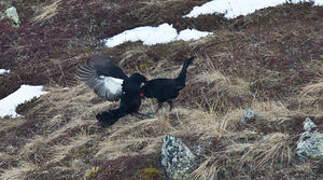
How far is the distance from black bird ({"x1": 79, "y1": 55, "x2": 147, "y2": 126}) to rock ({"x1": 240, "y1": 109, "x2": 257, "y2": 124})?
2047 millimetres

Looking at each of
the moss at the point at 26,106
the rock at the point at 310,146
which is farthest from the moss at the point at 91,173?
the moss at the point at 26,106

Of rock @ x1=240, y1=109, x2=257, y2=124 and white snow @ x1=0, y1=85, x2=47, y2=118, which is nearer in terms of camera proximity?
rock @ x1=240, y1=109, x2=257, y2=124

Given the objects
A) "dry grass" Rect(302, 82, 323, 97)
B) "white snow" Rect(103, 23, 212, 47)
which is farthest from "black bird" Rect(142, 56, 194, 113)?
"white snow" Rect(103, 23, 212, 47)

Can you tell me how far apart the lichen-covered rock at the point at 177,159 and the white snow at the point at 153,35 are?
6357 mm

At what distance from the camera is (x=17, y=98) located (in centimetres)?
1064

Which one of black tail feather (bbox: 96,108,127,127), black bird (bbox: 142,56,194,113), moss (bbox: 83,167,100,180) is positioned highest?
black bird (bbox: 142,56,194,113)

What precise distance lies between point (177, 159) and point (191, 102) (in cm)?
258

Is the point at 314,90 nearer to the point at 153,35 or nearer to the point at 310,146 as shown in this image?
the point at 310,146

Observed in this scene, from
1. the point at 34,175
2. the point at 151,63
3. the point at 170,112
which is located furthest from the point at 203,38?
the point at 34,175

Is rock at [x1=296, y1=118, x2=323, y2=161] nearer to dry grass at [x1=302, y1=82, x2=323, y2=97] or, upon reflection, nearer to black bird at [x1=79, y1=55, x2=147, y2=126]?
dry grass at [x1=302, y1=82, x2=323, y2=97]

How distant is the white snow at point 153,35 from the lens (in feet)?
39.6

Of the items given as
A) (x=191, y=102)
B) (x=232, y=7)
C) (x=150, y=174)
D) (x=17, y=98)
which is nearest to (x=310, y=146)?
(x=150, y=174)

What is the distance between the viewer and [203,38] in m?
10.6

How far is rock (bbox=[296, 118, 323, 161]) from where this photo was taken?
16.8 feet
